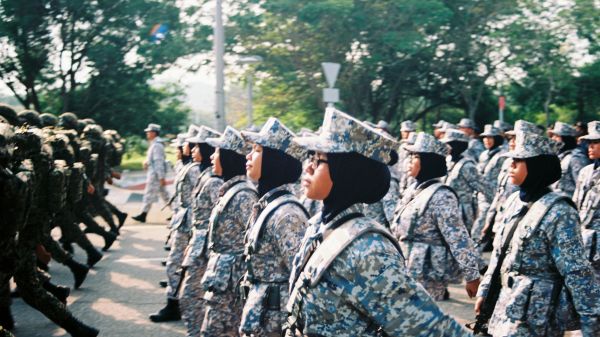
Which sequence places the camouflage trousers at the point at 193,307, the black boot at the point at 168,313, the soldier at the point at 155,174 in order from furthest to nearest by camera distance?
the soldier at the point at 155,174 < the black boot at the point at 168,313 < the camouflage trousers at the point at 193,307

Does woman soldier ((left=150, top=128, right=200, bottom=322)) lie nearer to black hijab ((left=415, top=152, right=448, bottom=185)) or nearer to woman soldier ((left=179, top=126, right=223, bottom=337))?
woman soldier ((left=179, top=126, right=223, bottom=337))

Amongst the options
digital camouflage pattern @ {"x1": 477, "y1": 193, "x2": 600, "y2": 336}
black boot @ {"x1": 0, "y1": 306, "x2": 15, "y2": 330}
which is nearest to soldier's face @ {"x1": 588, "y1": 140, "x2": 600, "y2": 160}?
digital camouflage pattern @ {"x1": 477, "y1": 193, "x2": 600, "y2": 336}

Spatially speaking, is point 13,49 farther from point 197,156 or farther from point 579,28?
point 579,28

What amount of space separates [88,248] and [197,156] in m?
2.93

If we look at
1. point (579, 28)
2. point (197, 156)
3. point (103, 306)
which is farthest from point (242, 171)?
point (579, 28)

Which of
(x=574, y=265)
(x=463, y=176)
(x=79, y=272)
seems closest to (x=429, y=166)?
(x=574, y=265)

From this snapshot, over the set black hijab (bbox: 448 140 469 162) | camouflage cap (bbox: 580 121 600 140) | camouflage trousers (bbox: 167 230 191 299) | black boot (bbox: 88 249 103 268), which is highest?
camouflage cap (bbox: 580 121 600 140)

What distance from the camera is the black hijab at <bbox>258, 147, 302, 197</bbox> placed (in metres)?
4.57

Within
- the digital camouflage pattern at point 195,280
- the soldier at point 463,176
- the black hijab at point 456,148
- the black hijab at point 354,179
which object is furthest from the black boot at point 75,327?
the black hijab at point 456,148

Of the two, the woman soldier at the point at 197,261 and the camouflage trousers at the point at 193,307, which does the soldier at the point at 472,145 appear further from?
the camouflage trousers at the point at 193,307

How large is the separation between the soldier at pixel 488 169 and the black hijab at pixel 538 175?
193 inches

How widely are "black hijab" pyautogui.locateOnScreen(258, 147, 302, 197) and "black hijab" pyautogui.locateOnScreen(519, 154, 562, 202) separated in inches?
62.2

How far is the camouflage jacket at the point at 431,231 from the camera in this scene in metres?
5.86

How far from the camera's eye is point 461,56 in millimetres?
27297
